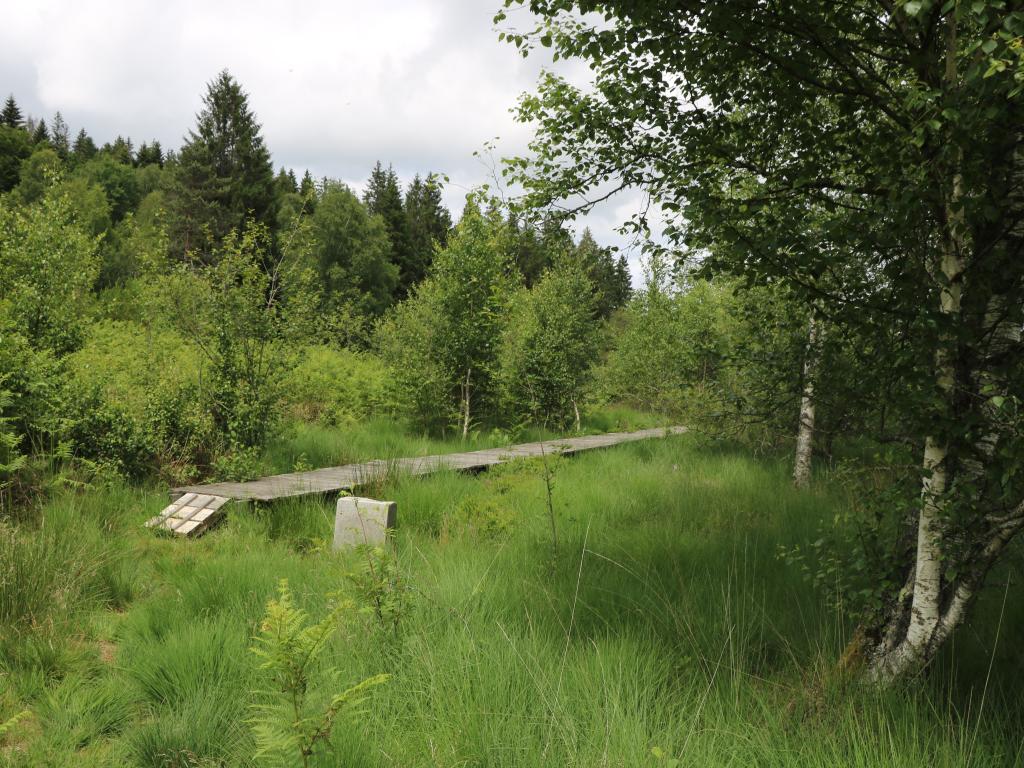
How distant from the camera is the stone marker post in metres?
5.03

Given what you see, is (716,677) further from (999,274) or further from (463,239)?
(463,239)

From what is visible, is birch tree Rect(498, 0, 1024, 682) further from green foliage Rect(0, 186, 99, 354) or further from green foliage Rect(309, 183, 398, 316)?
green foliage Rect(309, 183, 398, 316)

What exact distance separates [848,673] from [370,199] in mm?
60720

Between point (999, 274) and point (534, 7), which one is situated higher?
point (534, 7)

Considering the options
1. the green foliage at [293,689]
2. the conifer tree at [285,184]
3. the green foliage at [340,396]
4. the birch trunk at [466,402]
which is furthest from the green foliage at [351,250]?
the green foliage at [293,689]

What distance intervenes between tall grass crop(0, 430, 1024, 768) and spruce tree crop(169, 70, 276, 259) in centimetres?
4271

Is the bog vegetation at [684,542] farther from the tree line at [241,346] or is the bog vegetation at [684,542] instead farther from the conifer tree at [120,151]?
the conifer tree at [120,151]

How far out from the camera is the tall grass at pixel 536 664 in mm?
2449

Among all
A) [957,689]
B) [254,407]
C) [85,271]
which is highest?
[85,271]

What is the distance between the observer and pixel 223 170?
4578 centimetres

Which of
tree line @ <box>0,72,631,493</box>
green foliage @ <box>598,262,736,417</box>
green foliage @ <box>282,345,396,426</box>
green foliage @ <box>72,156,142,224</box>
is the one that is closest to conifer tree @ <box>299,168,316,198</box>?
tree line @ <box>0,72,631,493</box>

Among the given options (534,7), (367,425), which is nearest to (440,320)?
(367,425)

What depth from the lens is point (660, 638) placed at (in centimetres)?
335

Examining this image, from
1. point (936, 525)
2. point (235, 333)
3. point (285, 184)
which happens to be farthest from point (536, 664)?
point (285, 184)
